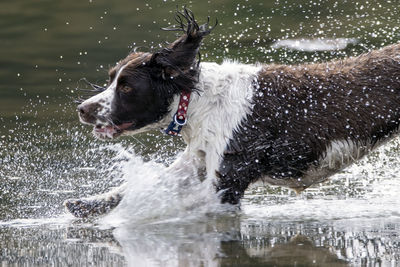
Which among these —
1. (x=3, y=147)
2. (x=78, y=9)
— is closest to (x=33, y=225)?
(x=3, y=147)

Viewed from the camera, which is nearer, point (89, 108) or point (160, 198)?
point (89, 108)

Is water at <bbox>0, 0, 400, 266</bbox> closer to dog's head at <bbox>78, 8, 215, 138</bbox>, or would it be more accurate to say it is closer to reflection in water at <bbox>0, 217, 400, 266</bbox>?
reflection in water at <bbox>0, 217, 400, 266</bbox>

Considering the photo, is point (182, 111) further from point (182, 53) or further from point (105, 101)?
point (105, 101)

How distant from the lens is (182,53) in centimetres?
616

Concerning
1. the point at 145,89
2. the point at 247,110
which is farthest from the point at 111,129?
the point at 247,110

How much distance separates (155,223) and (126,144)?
2.87 meters

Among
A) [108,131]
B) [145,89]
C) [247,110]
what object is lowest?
[108,131]

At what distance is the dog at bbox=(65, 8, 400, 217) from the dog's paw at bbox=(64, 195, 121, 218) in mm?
537

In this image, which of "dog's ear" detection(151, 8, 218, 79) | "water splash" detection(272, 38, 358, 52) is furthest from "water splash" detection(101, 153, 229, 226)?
"water splash" detection(272, 38, 358, 52)

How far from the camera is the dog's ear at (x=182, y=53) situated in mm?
6109

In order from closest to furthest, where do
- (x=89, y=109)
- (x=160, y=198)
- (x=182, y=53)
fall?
(x=89, y=109) → (x=182, y=53) → (x=160, y=198)

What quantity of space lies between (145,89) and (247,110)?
0.72 metres

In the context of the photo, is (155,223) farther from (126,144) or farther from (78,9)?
(78,9)

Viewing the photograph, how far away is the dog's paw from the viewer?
21.0ft
